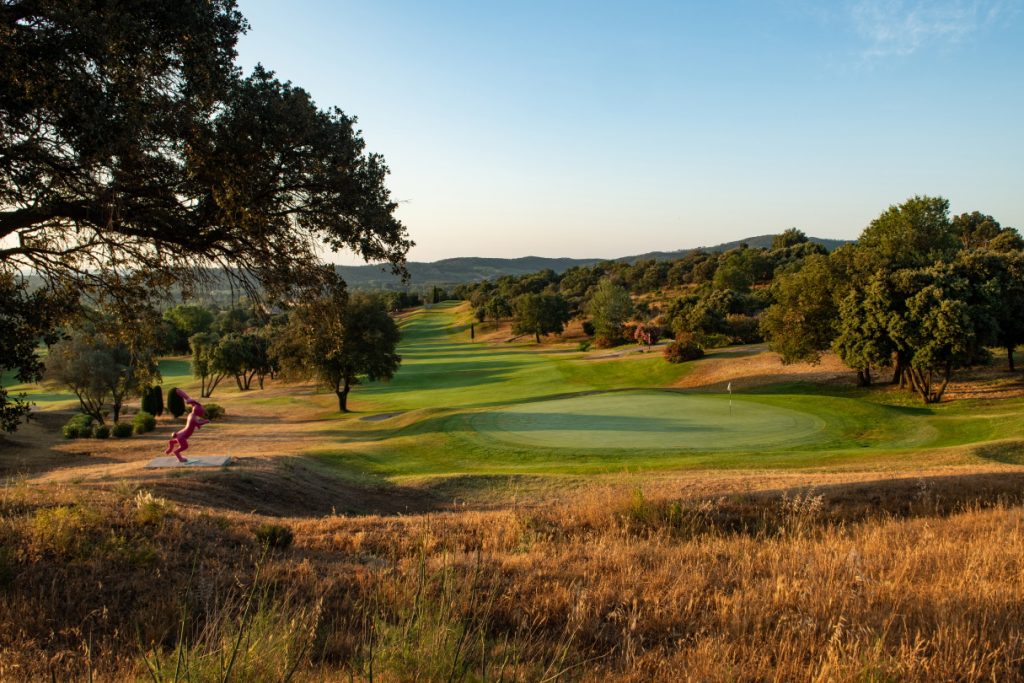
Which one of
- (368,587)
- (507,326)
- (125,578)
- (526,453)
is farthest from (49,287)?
(507,326)

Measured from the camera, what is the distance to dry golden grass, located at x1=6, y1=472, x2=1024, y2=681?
3.50 meters

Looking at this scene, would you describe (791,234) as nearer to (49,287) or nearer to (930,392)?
(930,392)

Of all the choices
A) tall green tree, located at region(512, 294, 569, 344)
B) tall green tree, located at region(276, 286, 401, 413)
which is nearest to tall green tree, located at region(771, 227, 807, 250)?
tall green tree, located at region(512, 294, 569, 344)

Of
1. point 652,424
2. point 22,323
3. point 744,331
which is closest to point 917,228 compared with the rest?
point 744,331

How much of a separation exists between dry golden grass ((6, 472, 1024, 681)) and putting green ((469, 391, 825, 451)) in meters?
15.7

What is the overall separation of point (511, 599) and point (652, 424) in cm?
2381

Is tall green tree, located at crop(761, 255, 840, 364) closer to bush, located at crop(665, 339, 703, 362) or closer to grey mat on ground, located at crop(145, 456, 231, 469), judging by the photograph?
bush, located at crop(665, 339, 703, 362)

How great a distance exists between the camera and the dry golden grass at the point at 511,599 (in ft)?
11.5

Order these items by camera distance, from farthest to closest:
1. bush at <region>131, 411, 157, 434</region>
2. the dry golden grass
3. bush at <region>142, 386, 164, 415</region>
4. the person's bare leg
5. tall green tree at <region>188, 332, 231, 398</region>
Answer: tall green tree at <region>188, 332, 231, 398</region> < bush at <region>142, 386, 164, 415</region> < bush at <region>131, 411, 157, 434</region> < the person's bare leg < the dry golden grass

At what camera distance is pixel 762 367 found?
154ft

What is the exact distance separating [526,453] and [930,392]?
2691 centimetres

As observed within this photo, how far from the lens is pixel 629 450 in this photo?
75.7ft

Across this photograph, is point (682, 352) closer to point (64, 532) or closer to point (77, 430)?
point (77, 430)

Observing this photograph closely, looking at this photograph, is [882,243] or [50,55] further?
[882,243]
